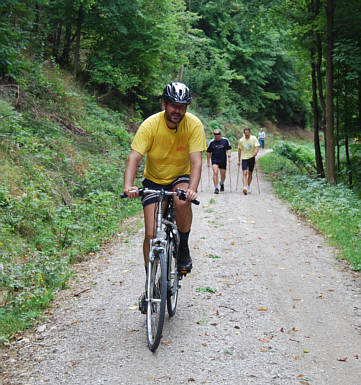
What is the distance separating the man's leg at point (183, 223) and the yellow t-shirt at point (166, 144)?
0.24 meters

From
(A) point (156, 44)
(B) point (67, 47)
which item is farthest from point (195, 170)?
(B) point (67, 47)

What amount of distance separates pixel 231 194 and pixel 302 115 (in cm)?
4448

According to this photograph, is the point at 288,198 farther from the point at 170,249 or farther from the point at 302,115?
the point at 302,115

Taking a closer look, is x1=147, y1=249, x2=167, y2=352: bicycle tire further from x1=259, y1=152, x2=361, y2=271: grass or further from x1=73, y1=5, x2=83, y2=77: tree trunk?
x1=73, y1=5, x2=83, y2=77: tree trunk

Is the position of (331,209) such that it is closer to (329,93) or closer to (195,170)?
(329,93)

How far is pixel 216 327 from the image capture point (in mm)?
5008

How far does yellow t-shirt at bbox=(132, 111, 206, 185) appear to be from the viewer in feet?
15.5

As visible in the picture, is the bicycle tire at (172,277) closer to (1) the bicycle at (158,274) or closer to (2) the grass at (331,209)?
(1) the bicycle at (158,274)

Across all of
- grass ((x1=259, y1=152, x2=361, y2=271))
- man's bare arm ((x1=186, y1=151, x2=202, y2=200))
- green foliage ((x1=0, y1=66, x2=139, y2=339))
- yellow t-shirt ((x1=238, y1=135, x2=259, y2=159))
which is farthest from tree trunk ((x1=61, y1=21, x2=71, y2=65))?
man's bare arm ((x1=186, y1=151, x2=202, y2=200))

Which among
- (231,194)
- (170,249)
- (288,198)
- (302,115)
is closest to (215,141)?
(231,194)

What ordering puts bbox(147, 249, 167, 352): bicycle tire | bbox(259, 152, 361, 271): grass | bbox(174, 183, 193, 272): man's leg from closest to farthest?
bbox(147, 249, 167, 352): bicycle tire < bbox(174, 183, 193, 272): man's leg < bbox(259, 152, 361, 271): grass

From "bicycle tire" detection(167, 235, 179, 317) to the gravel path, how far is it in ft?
0.69

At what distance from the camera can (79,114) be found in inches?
627

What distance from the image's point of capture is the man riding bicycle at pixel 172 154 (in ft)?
15.1
